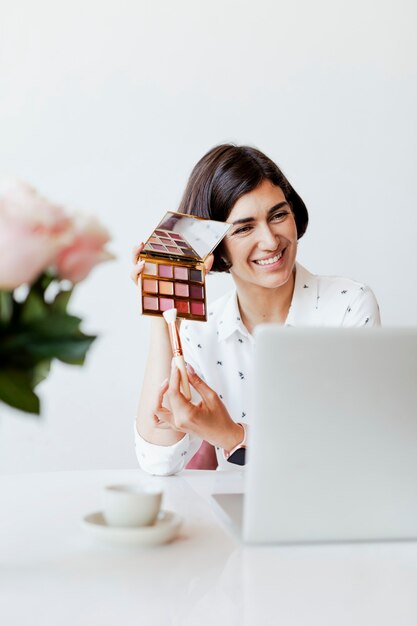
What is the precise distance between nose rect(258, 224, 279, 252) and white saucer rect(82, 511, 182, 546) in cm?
101

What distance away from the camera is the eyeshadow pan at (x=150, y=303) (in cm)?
141

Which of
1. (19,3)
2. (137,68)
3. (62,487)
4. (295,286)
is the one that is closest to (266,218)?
(295,286)

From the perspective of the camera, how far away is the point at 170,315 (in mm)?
1370

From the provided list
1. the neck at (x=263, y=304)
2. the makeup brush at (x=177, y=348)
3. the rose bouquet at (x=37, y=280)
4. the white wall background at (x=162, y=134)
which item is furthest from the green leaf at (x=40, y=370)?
the white wall background at (x=162, y=134)

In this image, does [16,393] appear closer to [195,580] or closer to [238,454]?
[195,580]

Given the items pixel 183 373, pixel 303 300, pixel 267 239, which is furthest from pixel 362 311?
pixel 183 373

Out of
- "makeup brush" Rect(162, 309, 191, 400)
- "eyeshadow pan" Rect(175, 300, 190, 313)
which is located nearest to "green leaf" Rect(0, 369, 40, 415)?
"makeup brush" Rect(162, 309, 191, 400)

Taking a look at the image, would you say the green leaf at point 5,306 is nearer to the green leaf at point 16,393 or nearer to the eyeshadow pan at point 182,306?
the green leaf at point 16,393

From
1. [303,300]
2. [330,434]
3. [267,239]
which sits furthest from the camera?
[303,300]

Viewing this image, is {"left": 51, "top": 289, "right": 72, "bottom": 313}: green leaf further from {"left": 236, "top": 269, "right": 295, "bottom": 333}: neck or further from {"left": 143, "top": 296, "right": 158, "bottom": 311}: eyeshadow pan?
{"left": 236, "top": 269, "right": 295, "bottom": 333}: neck

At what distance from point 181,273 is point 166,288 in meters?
0.04

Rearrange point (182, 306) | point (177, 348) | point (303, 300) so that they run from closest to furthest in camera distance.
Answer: point (177, 348) → point (182, 306) → point (303, 300)

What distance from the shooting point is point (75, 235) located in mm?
736

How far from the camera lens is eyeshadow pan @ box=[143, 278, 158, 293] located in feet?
4.64
